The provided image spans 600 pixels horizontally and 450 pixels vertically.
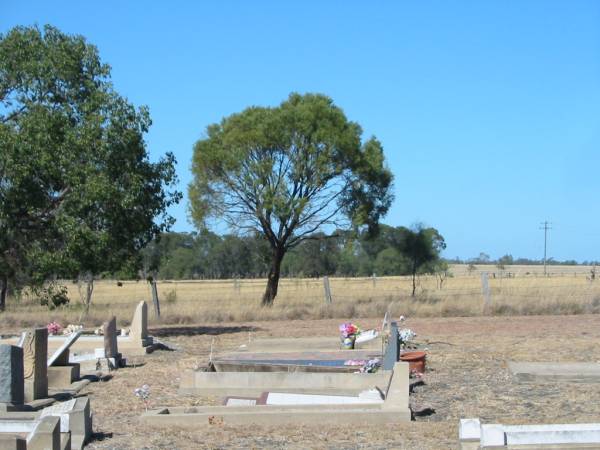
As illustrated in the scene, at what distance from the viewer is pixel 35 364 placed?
37.5ft

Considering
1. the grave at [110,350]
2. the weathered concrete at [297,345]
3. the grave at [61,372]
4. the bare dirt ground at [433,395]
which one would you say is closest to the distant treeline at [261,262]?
the bare dirt ground at [433,395]

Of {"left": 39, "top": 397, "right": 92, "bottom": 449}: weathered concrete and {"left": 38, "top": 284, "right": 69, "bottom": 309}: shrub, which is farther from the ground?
{"left": 38, "top": 284, "right": 69, "bottom": 309}: shrub

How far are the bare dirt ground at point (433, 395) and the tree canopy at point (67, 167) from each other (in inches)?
122

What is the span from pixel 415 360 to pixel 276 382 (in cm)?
288

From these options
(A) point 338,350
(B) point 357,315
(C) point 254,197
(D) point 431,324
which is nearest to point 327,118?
(C) point 254,197

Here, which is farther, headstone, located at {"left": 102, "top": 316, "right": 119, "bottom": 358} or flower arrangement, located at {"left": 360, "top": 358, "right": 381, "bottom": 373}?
headstone, located at {"left": 102, "top": 316, "right": 119, "bottom": 358}

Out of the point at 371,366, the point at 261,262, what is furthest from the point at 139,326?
the point at 261,262

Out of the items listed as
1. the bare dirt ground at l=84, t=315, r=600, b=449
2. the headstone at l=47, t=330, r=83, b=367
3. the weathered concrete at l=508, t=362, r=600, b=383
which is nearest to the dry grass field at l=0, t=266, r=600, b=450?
the bare dirt ground at l=84, t=315, r=600, b=449

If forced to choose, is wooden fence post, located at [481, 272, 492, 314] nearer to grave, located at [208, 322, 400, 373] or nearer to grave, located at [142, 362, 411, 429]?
grave, located at [208, 322, 400, 373]

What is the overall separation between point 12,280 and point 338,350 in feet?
32.3

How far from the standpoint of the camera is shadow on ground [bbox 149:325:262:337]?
2190 centimetres

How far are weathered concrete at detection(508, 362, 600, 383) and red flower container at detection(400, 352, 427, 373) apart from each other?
1.36 meters

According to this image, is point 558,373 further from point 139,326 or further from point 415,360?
point 139,326

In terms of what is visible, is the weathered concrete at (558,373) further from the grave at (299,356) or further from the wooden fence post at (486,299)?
the wooden fence post at (486,299)
